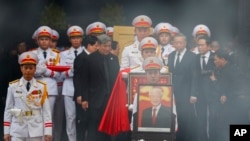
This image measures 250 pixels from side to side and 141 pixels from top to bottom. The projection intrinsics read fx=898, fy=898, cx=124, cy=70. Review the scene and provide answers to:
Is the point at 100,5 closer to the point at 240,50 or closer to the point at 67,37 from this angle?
the point at 67,37

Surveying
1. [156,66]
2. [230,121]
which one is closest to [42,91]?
[156,66]

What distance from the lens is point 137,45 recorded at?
11383 millimetres

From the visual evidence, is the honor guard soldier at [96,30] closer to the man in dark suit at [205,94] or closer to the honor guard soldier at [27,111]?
the man in dark suit at [205,94]

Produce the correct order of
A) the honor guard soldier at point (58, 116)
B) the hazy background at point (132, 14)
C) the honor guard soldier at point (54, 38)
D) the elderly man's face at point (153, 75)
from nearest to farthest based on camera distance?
the elderly man's face at point (153, 75)
the honor guard soldier at point (58, 116)
the honor guard soldier at point (54, 38)
the hazy background at point (132, 14)

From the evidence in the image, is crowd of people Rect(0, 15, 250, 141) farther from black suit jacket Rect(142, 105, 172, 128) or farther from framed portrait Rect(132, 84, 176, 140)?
black suit jacket Rect(142, 105, 172, 128)

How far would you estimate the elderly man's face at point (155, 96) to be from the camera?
969cm

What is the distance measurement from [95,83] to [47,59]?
77 centimetres

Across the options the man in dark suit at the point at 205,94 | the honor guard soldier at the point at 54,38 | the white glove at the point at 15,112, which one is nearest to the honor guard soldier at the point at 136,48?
the man in dark suit at the point at 205,94

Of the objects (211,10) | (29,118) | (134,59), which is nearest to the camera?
(29,118)

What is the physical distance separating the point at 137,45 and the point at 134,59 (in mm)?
263

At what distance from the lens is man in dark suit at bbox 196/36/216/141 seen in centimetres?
1142

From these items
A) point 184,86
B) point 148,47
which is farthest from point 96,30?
point 184,86

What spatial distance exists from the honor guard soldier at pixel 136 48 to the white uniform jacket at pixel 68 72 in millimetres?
718

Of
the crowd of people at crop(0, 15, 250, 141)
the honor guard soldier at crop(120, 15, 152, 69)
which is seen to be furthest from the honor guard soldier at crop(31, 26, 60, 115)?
the honor guard soldier at crop(120, 15, 152, 69)
